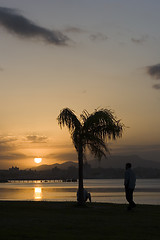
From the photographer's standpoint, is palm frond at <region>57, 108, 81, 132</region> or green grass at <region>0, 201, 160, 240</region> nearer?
green grass at <region>0, 201, 160, 240</region>

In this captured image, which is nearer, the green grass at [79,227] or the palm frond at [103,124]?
the green grass at [79,227]

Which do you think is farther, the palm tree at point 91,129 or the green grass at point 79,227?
the palm tree at point 91,129

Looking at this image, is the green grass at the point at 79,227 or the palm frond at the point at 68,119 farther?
the palm frond at the point at 68,119

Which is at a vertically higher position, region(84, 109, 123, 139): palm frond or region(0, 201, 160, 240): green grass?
region(84, 109, 123, 139): palm frond

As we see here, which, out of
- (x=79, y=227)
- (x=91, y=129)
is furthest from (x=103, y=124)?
(x=79, y=227)

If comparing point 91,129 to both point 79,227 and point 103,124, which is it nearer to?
point 103,124

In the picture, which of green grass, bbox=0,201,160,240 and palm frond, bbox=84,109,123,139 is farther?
palm frond, bbox=84,109,123,139

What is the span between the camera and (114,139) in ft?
83.2

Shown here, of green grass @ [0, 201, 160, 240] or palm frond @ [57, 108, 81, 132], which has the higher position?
palm frond @ [57, 108, 81, 132]

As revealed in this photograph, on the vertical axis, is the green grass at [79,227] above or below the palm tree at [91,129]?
below

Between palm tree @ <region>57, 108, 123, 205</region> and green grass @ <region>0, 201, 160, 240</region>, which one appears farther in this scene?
palm tree @ <region>57, 108, 123, 205</region>

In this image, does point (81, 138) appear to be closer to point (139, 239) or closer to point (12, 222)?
point (12, 222)

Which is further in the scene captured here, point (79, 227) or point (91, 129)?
point (91, 129)

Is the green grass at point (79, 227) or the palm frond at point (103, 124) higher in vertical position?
the palm frond at point (103, 124)
